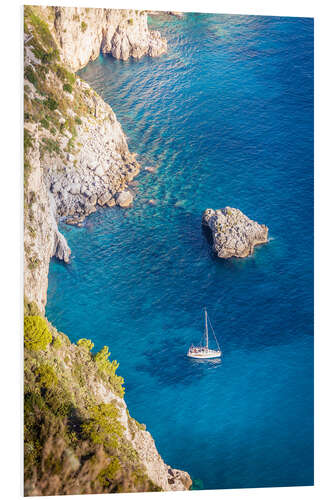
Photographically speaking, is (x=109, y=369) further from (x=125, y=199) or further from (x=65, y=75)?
(x=65, y=75)

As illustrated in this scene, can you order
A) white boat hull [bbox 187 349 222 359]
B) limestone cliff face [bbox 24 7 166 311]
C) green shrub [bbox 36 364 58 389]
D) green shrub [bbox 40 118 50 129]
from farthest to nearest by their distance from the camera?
green shrub [bbox 40 118 50 129] → white boat hull [bbox 187 349 222 359] → limestone cliff face [bbox 24 7 166 311] → green shrub [bbox 36 364 58 389]

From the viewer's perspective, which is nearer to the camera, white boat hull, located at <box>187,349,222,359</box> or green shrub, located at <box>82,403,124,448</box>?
green shrub, located at <box>82,403,124,448</box>

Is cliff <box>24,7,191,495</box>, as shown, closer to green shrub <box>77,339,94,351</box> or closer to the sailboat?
green shrub <box>77,339,94,351</box>

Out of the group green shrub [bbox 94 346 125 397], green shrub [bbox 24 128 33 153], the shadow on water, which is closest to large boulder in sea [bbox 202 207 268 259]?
the shadow on water

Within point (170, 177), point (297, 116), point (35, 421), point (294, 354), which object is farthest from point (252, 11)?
point (35, 421)

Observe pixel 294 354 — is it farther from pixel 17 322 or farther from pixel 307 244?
pixel 17 322

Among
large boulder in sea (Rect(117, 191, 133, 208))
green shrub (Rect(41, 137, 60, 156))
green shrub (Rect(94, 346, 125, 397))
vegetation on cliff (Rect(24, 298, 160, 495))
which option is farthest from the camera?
large boulder in sea (Rect(117, 191, 133, 208))

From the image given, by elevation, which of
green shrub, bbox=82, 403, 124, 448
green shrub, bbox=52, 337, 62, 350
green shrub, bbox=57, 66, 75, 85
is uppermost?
green shrub, bbox=57, 66, 75, 85

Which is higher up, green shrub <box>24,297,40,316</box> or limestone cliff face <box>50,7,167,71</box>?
limestone cliff face <box>50,7,167,71</box>
